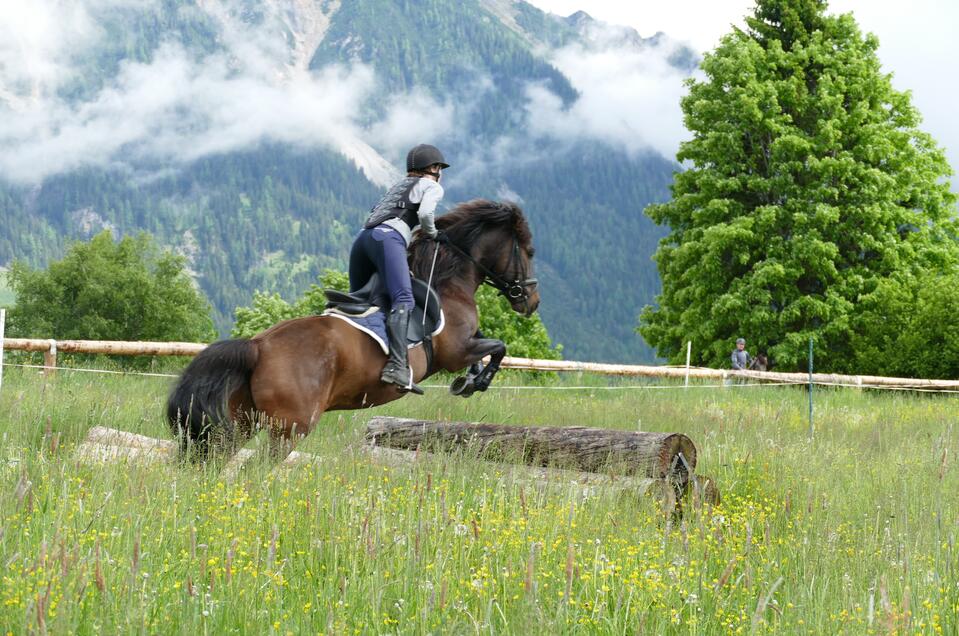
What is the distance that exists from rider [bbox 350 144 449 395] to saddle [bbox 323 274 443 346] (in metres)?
0.10

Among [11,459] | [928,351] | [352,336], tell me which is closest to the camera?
[11,459]

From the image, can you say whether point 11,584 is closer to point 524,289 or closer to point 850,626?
point 850,626

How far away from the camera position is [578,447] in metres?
7.04

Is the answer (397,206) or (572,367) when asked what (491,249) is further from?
(572,367)

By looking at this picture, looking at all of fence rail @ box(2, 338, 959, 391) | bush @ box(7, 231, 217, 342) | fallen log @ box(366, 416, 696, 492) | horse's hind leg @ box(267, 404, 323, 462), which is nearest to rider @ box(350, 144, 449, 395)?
fallen log @ box(366, 416, 696, 492)

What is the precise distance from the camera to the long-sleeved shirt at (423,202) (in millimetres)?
8211

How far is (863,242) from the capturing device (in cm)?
2864

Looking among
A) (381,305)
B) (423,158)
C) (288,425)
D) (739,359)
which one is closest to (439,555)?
(288,425)

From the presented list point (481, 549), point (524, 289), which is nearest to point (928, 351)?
point (524, 289)

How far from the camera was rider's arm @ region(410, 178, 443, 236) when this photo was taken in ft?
26.9

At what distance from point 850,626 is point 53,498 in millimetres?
3459

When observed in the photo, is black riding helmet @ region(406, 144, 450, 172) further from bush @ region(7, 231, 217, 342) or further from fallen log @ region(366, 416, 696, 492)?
bush @ region(7, 231, 217, 342)

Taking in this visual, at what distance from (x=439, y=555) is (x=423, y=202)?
4730 mm

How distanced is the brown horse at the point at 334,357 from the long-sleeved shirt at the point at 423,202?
376mm
